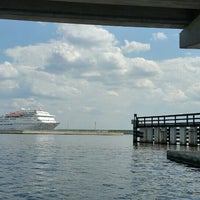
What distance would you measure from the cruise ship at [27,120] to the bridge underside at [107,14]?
543 feet

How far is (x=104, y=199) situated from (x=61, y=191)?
2.42m

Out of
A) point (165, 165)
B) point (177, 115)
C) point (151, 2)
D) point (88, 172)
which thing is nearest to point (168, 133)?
point (177, 115)

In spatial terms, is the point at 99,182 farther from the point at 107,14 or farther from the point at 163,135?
the point at 163,135

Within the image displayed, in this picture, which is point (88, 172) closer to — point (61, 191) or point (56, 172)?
point (56, 172)

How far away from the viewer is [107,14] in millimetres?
16344

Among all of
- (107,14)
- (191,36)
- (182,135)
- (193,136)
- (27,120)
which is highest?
(27,120)

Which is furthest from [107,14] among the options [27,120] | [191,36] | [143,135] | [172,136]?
[27,120]

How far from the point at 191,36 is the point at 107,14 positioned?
338cm

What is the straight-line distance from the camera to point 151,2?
46.1ft

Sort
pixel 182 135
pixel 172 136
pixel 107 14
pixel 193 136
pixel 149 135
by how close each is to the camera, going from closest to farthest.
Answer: pixel 107 14, pixel 193 136, pixel 182 135, pixel 172 136, pixel 149 135

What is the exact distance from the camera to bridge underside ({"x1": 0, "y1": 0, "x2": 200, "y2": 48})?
51.7 feet

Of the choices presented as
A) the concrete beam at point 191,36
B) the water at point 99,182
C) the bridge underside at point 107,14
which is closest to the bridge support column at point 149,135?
the water at point 99,182

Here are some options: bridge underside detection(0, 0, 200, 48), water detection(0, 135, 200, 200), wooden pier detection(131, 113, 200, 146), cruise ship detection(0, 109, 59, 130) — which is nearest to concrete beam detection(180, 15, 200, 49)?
bridge underside detection(0, 0, 200, 48)

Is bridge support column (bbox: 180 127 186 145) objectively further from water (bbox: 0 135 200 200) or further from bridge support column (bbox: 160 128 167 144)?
water (bbox: 0 135 200 200)
